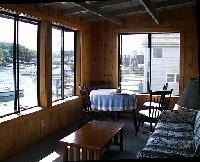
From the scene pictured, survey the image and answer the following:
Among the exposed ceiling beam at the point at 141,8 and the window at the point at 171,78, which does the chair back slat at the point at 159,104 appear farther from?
the exposed ceiling beam at the point at 141,8

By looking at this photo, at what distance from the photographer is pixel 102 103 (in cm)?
531

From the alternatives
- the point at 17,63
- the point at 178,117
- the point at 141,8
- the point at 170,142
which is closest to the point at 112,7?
the point at 141,8

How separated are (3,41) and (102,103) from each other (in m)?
2.11

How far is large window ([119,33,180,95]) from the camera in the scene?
7.01 meters

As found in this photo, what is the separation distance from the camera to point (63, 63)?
20.4ft

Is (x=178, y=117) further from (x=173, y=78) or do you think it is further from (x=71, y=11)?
(x=173, y=78)

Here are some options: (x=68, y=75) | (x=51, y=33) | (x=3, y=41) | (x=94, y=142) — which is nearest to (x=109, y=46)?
(x=68, y=75)

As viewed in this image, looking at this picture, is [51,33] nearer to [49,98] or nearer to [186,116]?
[49,98]

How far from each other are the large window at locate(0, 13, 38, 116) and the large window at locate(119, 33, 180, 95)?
2.86m

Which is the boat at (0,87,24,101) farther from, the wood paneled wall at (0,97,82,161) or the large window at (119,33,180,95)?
the large window at (119,33,180,95)

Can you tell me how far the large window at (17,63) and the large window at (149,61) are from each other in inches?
113

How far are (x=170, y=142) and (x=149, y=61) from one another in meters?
4.32

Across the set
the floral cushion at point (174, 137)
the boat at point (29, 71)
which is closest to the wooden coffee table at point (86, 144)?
the floral cushion at point (174, 137)

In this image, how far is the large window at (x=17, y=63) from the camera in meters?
4.16
